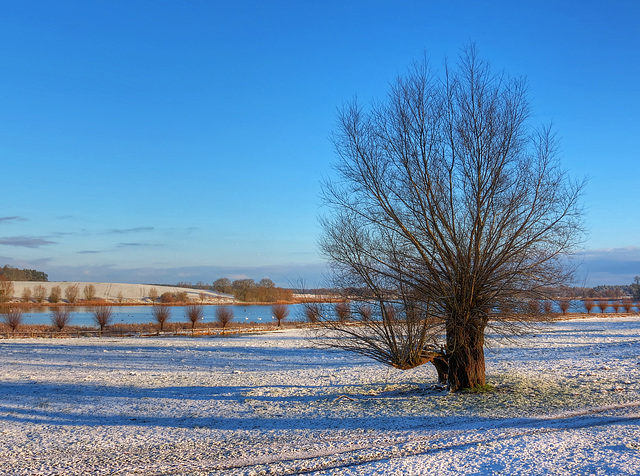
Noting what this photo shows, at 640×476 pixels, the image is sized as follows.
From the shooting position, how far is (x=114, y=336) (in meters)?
37.8

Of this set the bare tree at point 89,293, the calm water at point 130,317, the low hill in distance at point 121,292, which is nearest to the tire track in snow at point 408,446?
the calm water at point 130,317

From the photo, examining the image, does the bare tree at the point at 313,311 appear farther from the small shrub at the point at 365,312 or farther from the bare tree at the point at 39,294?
the bare tree at the point at 39,294

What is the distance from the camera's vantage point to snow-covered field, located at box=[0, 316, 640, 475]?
23.2 feet

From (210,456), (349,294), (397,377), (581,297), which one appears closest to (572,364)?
(397,377)

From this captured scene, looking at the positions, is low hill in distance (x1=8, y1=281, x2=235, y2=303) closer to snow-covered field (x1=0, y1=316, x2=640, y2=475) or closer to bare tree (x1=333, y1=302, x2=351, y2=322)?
snow-covered field (x1=0, y1=316, x2=640, y2=475)

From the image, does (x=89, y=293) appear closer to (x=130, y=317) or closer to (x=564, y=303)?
(x=130, y=317)

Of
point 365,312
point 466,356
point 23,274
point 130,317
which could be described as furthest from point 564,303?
point 23,274

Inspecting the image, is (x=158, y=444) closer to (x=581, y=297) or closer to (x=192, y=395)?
(x=192, y=395)

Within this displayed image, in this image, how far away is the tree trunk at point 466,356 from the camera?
37.3 ft

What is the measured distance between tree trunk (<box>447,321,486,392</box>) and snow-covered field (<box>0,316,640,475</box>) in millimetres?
519

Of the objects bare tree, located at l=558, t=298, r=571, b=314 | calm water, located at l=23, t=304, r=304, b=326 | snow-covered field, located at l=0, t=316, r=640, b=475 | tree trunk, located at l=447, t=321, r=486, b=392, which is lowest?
calm water, located at l=23, t=304, r=304, b=326

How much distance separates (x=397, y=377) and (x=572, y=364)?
6458 mm

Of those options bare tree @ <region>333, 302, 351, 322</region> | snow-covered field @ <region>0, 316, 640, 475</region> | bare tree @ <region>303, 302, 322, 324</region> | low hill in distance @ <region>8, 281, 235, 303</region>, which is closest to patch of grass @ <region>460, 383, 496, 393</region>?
snow-covered field @ <region>0, 316, 640, 475</region>

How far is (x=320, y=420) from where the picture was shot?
10.2 meters
